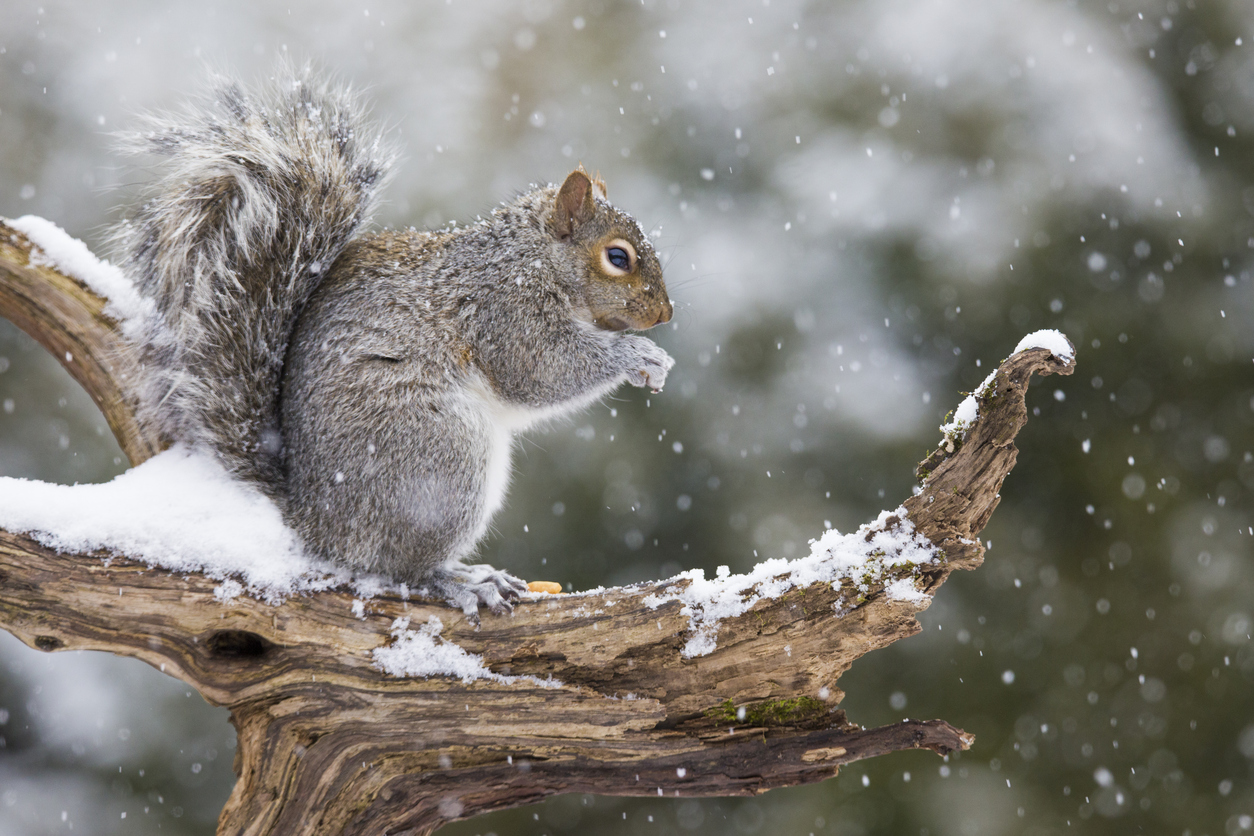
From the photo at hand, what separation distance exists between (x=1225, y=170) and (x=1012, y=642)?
163 cm

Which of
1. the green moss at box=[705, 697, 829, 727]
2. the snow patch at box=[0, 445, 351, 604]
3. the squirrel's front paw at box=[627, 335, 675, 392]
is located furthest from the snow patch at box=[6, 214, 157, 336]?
the green moss at box=[705, 697, 829, 727]

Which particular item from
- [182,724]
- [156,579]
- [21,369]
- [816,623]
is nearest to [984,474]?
[816,623]

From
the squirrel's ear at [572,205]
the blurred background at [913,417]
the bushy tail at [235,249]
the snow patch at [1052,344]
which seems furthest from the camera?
the blurred background at [913,417]

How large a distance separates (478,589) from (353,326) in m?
0.50

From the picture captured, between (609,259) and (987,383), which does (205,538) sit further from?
(987,383)

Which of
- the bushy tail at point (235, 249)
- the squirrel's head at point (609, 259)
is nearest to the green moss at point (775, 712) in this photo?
the squirrel's head at point (609, 259)

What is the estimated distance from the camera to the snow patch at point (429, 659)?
54.5 inches

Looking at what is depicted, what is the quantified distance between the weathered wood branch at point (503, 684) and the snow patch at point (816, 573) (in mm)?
16

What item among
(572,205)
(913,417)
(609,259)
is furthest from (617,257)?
(913,417)

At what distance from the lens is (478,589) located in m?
1.45

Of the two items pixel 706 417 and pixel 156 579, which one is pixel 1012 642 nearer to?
pixel 706 417

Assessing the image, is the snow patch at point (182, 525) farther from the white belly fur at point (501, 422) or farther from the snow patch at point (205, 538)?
the white belly fur at point (501, 422)

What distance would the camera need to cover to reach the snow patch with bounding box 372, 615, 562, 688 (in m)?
1.38

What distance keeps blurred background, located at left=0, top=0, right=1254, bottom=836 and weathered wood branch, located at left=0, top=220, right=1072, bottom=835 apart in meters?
1.29
